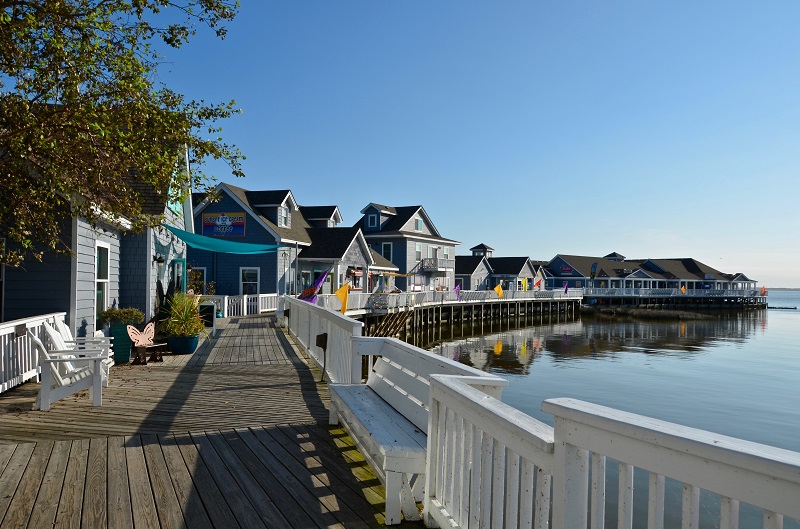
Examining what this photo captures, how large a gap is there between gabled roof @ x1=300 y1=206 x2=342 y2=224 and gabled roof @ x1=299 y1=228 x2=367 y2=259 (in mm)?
3554

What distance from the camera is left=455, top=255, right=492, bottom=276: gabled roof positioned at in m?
56.3

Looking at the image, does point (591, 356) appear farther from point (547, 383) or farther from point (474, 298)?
point (474, 298)

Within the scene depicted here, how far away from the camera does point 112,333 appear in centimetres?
1112

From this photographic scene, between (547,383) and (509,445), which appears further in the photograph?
(547,383)

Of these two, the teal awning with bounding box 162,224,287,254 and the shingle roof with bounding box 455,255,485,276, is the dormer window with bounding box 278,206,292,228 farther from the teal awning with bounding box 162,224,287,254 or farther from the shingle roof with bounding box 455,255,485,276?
the shingle roof with bounding box 455,255,485,276

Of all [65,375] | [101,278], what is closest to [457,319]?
[101,278]

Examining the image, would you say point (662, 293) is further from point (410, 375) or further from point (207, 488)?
point (207, 488)

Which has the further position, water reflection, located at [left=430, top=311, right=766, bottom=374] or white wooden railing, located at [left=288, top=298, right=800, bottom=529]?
water reflection, located at [left=430, top=311, right=766, bottom=374]

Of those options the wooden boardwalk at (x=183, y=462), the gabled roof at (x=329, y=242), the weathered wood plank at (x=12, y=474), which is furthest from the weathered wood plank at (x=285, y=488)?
the gabled roof at (x=329, y=242)

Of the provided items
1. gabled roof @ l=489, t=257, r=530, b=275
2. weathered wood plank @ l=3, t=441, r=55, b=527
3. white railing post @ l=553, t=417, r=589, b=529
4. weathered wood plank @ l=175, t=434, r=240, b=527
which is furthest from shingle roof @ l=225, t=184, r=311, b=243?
gabled roof @ l=489, t=257, r=530, b=275

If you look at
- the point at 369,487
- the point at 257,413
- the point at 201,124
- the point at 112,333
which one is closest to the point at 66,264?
the point at 112,333

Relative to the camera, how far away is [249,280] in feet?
94.3

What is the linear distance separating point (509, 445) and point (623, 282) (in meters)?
82.3

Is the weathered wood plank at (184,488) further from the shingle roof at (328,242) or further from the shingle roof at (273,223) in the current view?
the shingle roof at (328,242)
